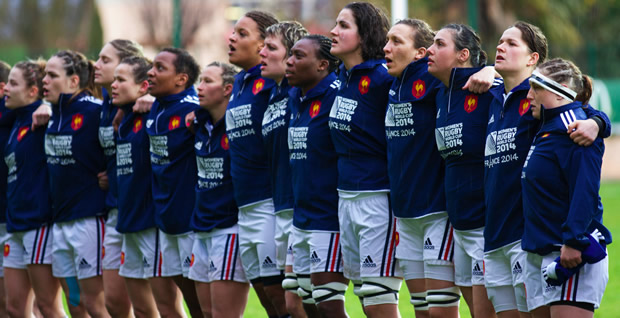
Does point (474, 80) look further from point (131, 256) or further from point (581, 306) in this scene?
point (131, 256)

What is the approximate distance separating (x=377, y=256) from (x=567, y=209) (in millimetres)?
1362

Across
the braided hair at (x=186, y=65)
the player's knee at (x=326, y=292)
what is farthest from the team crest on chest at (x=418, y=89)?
the braided hair at (x=186, y=65)

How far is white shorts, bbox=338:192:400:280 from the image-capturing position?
18.4 ft

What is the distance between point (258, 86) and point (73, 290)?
2380 millimetres

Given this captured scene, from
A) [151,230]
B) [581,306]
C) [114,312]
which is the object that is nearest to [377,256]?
[581,306]

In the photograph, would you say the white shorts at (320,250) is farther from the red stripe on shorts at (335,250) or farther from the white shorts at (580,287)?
the white shorts at (580,287)

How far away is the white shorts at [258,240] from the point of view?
244 inches

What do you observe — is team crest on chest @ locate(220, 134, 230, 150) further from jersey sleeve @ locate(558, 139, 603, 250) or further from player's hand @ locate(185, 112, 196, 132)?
jersey sleeve @ locate(558, 139, 603, 250)

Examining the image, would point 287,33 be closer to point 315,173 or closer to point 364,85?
point 364,85

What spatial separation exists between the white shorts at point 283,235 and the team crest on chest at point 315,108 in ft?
2.21

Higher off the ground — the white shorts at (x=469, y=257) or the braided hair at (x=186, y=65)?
the braided hair at (x=186, y=65)

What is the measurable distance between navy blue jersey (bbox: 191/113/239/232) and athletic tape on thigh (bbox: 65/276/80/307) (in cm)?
148

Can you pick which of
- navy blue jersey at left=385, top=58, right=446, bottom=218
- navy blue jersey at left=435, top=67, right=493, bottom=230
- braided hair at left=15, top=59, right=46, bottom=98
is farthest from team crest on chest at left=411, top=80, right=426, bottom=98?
braided hair at left=15, top=59, right=46, bottom=98

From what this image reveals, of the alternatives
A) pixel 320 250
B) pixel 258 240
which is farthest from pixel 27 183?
pixel 320 250
